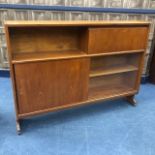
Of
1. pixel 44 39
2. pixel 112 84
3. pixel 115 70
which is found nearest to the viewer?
pixel 44 39

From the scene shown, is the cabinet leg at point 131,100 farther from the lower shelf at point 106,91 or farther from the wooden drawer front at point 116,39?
the wooden drawer front at point 116,39

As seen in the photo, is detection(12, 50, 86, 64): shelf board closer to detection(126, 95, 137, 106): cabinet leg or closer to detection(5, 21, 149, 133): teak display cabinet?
detection(5, 21, 149, 133): teak display cabinet

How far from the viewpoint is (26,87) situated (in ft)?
5.26

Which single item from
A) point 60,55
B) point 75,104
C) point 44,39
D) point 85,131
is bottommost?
point 85,131

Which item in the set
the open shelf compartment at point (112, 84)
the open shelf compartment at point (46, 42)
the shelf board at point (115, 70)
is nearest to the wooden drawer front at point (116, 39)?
the open shelf compartment at point (46, 42)

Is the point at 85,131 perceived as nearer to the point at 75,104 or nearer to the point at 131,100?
the point at 75,104

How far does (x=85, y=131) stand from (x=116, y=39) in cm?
98

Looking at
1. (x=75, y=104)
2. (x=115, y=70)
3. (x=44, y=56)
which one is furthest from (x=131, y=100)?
(x=44, y=56)

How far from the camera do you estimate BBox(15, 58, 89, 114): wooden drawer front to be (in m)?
1.57

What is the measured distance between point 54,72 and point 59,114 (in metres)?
0.61

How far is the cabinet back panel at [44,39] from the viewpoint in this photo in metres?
1.67

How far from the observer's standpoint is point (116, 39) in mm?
1799

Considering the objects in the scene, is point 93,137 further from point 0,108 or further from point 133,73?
point 0,108

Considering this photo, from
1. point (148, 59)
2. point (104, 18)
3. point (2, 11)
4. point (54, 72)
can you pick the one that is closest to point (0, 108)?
point (54, 72)
